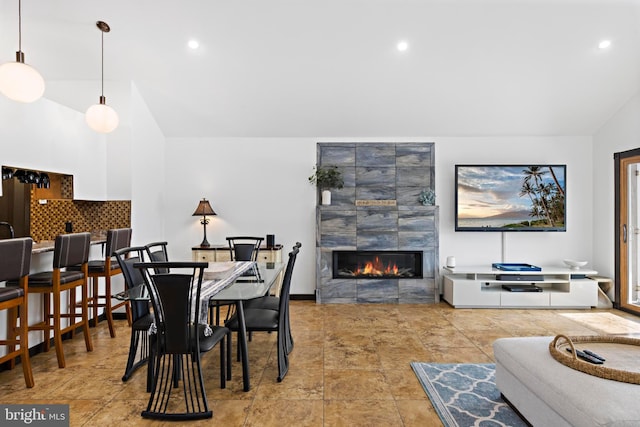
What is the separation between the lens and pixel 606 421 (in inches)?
64.2

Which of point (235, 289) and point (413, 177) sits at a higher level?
point (413, 177)

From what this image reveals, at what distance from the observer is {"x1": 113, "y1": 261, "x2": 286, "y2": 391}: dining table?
2.58m

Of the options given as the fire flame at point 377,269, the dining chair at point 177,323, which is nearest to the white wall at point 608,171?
the fire flame at point 377,269

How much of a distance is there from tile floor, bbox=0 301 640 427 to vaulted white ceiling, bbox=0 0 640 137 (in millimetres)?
2708

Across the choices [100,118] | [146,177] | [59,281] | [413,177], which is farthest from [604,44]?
[59,281]

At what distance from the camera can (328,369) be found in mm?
3279

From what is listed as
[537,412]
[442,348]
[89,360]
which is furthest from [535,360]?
[89,360]

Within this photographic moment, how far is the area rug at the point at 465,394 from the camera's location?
2436mm

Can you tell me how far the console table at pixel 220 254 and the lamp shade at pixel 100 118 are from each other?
2.18 meters

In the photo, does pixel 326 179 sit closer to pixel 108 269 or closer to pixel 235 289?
pixel 108 269

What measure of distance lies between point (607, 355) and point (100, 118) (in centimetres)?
446

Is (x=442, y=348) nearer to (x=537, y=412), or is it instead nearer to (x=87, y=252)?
(x=537, y=412)

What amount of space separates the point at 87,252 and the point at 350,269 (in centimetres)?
350

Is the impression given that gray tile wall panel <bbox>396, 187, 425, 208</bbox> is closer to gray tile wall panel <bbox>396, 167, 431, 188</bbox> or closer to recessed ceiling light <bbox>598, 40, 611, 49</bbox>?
gray tile wall panel <bbox>396, 167, 431, 188</bbox>
